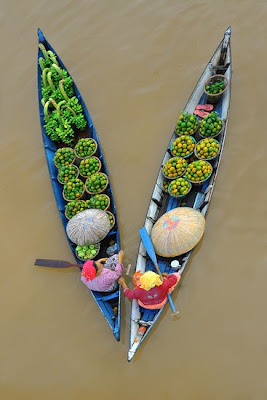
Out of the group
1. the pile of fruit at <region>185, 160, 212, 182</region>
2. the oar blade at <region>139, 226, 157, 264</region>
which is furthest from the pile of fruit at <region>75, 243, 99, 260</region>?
the pile of fruit at <region>185, 160, 212, 182</region>

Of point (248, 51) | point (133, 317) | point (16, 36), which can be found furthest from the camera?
point (16, 36)

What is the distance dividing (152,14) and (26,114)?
4.01 m

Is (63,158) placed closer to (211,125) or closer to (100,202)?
(100,202)

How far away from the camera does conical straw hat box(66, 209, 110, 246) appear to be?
5.16 m

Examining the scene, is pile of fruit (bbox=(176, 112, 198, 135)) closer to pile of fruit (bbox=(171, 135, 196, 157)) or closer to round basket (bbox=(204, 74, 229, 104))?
pile of fruit (bbox=(171, 135, 196, 157))

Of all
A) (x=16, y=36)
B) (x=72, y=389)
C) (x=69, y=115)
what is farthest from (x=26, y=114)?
(x=72, y=389)

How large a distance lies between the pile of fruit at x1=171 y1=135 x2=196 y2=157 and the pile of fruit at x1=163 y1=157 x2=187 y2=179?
172mm

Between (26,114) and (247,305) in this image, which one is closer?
(247,305)

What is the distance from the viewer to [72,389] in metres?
5.12

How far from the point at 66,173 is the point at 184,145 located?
221 centimetres

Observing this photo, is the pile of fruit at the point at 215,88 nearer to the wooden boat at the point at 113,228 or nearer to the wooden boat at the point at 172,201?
the wooden boat at the point at 172,201

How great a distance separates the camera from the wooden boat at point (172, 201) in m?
4.89

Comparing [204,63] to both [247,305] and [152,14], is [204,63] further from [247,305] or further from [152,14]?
[247,305]

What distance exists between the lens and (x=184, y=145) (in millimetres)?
5805
